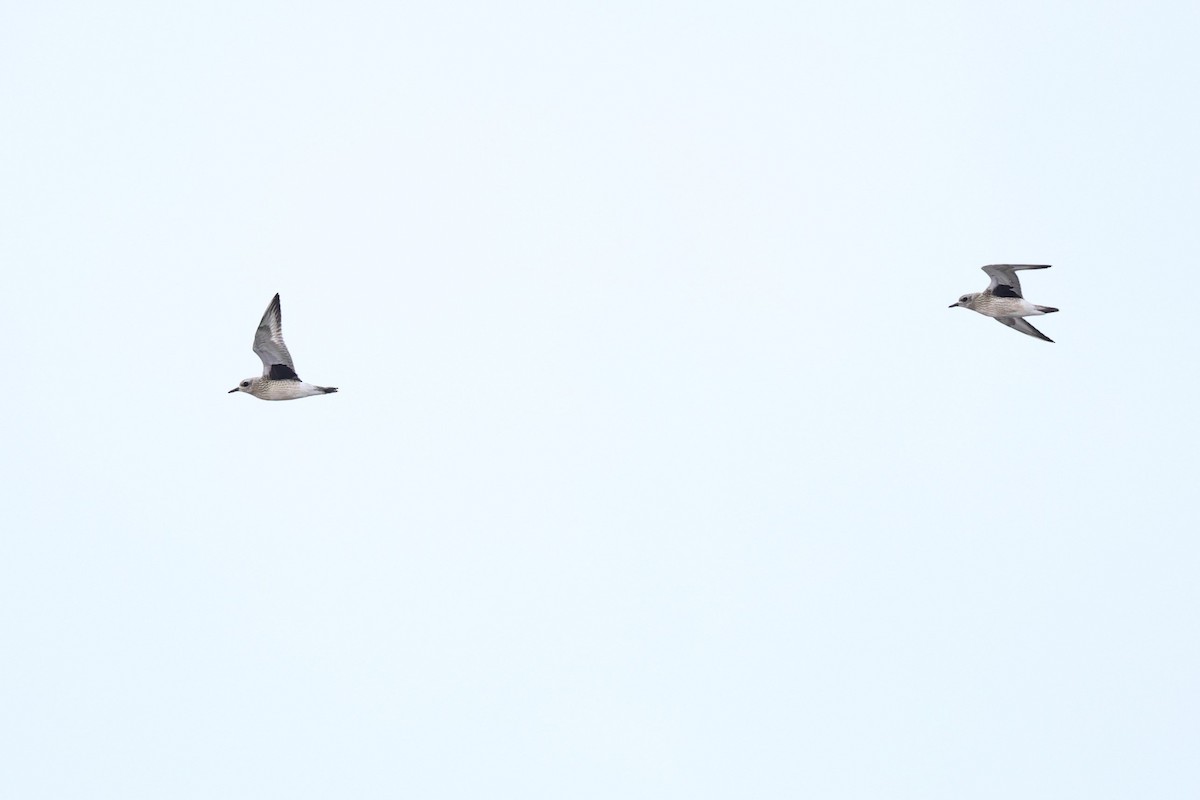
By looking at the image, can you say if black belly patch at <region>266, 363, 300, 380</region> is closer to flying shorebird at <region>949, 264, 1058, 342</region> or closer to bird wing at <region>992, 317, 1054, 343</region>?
flying shorebird at <region>949, 264, 1058, 342</region>

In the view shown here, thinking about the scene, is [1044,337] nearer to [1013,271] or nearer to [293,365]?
[1013,271]

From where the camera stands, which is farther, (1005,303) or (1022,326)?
(1022,326)

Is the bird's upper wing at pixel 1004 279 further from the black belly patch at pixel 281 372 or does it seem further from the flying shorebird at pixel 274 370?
the black belly patch at pixel 281 372

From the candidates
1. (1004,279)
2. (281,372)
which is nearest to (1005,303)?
(1004,279)

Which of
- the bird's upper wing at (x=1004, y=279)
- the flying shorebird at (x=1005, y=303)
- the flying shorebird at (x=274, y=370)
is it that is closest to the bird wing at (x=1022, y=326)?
the flying shorebird at (x=1005, y=303)

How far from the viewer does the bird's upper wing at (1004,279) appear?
4794 centimetres

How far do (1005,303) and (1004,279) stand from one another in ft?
3.41

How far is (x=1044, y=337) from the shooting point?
50.8m

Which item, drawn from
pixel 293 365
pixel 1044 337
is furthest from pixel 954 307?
pixel 293 365

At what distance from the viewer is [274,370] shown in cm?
4844

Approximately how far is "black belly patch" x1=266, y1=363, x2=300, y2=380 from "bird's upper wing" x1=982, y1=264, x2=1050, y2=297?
1902cm

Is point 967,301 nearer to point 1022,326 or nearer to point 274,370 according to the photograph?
point 1022,326

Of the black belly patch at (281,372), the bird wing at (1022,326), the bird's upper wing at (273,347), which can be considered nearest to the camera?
the bird's upper wing at (273,347)

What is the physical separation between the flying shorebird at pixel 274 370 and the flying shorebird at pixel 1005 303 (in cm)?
1810
